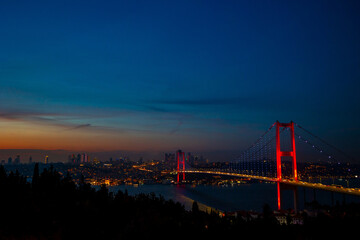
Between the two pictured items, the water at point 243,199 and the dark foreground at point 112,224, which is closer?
the dark foreground at point 112,224

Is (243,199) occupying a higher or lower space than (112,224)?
lower

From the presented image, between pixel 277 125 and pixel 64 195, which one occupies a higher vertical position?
pixel 277 125

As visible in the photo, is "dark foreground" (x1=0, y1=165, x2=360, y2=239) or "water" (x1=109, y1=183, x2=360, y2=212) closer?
"dark foreground" (x1=0, y1=165, x2=360, y2=239)

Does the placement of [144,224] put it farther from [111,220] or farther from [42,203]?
[42,203]

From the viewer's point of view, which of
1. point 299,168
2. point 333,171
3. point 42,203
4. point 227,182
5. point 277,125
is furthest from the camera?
point 227,182

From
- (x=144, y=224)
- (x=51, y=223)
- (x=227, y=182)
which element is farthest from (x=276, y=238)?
(x=227, y=182)

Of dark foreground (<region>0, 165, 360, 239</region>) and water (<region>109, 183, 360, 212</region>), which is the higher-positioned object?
dark foreground (<region>0, 165, 360, 239</region>)

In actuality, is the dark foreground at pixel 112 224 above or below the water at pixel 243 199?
above

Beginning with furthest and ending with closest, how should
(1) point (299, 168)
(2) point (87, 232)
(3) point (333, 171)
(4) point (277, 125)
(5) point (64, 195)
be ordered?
(1) point (299, 168), (3) point (333, 171), (4) point (277, 125), (5) point (64, 195), (2) point (87, 232)

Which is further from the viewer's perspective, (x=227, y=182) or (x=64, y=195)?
(x=227, y=182)

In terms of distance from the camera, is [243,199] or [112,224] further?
[243,199]
